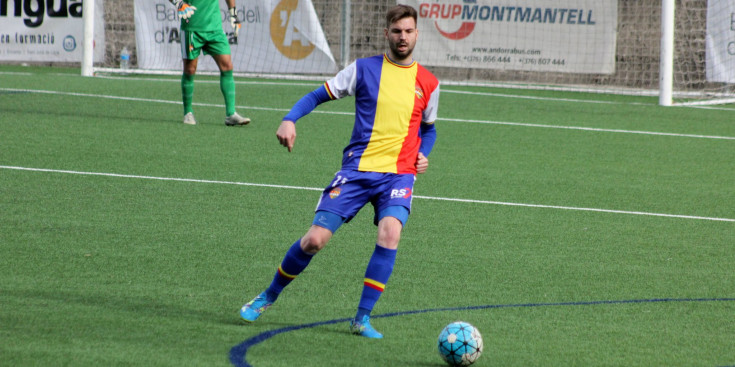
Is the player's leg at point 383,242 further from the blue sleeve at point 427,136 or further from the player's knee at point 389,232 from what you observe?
the blue sleeve at point 427,136

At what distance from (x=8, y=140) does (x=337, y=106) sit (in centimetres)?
528

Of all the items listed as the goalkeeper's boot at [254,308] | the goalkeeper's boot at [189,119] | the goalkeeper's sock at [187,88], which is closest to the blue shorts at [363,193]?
the goalkeeper's boot at [254,308]

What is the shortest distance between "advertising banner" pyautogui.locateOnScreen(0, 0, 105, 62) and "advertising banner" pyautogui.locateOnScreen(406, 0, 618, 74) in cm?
645

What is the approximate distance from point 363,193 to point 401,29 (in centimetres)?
79

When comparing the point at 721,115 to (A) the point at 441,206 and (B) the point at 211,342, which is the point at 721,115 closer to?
(A) the point at 441,206

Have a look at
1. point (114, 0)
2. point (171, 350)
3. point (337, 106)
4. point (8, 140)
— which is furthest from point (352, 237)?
→ point (114, 0)

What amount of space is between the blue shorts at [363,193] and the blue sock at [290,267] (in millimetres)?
164

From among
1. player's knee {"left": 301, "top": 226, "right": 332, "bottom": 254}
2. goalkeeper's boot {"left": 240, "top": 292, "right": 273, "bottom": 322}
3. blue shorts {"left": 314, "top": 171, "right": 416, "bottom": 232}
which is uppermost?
blue shorts {"left": 314, "top": 171, "right": 416, "bottom": 232}

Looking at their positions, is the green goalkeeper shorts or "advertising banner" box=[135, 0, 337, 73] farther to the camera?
"advertising banner" box=[135, 0, 337, 73]

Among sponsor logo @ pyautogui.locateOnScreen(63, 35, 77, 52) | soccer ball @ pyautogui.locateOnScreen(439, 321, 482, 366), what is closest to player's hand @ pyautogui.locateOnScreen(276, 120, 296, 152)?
soccer ball @ pyautogui.locateOnScreen(439, 321, 482, 366)

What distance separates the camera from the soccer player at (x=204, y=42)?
37.8 feet

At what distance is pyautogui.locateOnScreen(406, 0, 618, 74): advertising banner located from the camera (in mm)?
16969

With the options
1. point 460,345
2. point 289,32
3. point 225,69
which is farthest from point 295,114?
point 289,32

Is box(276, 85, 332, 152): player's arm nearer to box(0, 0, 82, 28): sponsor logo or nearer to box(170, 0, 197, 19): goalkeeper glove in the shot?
box(170, 0, 197, 19): goalkeeper glove
